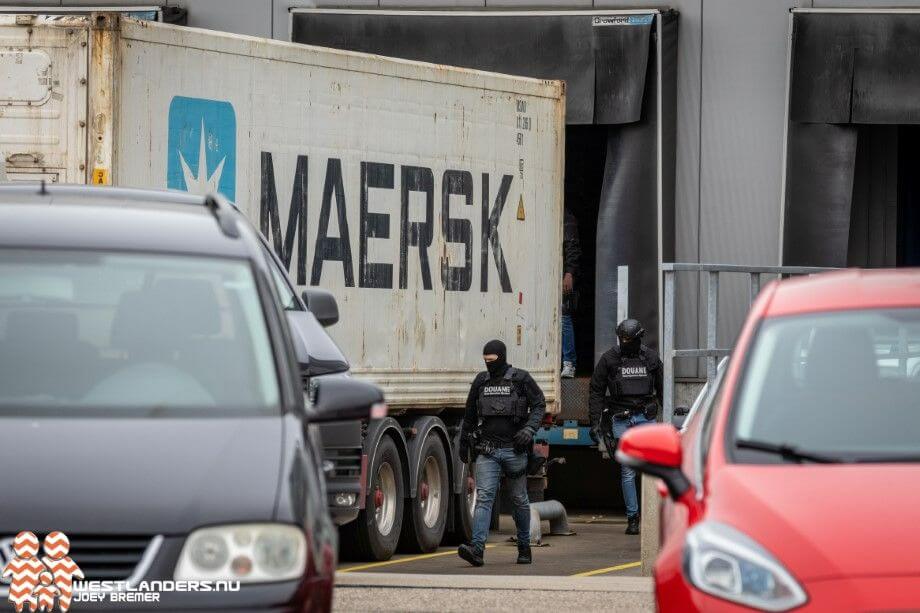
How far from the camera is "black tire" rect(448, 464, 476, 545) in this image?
17.4 meters

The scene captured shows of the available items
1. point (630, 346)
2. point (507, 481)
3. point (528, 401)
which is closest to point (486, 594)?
point (528, 401)

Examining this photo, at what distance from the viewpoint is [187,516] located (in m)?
5.41

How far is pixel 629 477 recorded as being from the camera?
62.4ft

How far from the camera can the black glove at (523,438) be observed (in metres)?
16.0

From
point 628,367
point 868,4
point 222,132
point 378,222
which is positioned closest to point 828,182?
point 868,4

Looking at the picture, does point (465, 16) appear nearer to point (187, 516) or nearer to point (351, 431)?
point (351, 431)

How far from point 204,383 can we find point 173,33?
782cm

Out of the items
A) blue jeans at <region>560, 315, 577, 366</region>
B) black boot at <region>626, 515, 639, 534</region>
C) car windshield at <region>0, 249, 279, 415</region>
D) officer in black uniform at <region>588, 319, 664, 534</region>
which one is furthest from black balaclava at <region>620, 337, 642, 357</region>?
car windshield at <region>0, 249, 279, 415</region>

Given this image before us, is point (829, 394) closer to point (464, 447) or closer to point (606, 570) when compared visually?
point (606, 570)

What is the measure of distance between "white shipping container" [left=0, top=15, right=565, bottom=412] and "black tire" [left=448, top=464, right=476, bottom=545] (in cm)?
96

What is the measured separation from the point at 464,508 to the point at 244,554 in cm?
1223

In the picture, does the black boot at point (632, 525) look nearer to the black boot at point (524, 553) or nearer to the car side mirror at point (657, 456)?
the black boot at point (524, 553)

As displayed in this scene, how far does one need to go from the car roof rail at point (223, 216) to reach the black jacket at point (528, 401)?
29.6ft

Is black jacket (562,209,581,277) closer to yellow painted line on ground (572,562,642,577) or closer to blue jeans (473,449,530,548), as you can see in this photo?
blue jeans (473,449,530,548)
